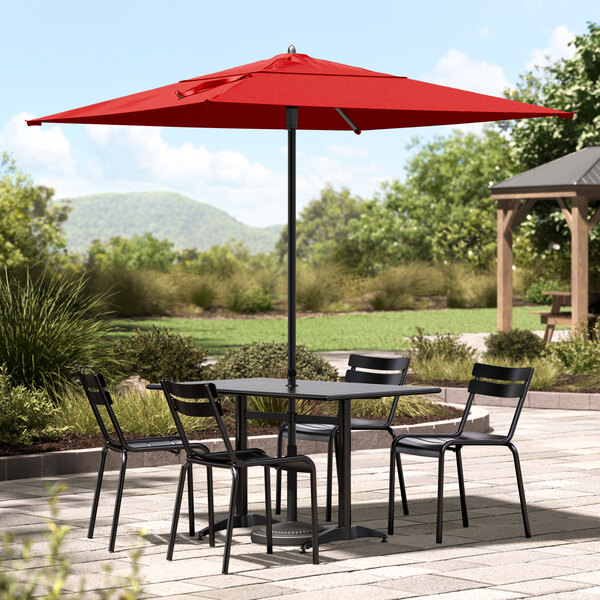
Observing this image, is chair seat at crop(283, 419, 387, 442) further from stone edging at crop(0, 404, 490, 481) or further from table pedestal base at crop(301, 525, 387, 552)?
stone edging at crop(0, 404, 490, 481)

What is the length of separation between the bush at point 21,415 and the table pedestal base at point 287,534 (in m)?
2.84

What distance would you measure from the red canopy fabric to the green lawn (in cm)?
1296

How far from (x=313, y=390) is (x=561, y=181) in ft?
35.8

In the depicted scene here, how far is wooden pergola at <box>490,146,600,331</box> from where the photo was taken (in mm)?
15977

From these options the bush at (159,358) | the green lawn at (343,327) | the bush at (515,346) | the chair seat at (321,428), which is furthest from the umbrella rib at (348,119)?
the green lawn at (343,327)

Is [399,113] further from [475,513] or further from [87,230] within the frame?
[87,230]

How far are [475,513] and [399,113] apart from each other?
2.47m

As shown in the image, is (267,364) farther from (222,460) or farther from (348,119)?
(222,460)

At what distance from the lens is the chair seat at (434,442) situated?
249 inches

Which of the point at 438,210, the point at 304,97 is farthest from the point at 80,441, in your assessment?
the point at 438,210

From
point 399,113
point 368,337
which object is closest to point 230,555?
point 399,113

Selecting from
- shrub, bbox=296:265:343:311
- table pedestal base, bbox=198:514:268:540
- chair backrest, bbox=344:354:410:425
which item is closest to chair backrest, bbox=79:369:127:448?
table pedestal base, bbox=198:514:268:540

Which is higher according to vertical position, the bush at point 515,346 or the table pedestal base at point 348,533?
the bush at point 515,346

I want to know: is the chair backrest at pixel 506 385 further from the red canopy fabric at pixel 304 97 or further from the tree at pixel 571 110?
the tree at pixel 571 110
